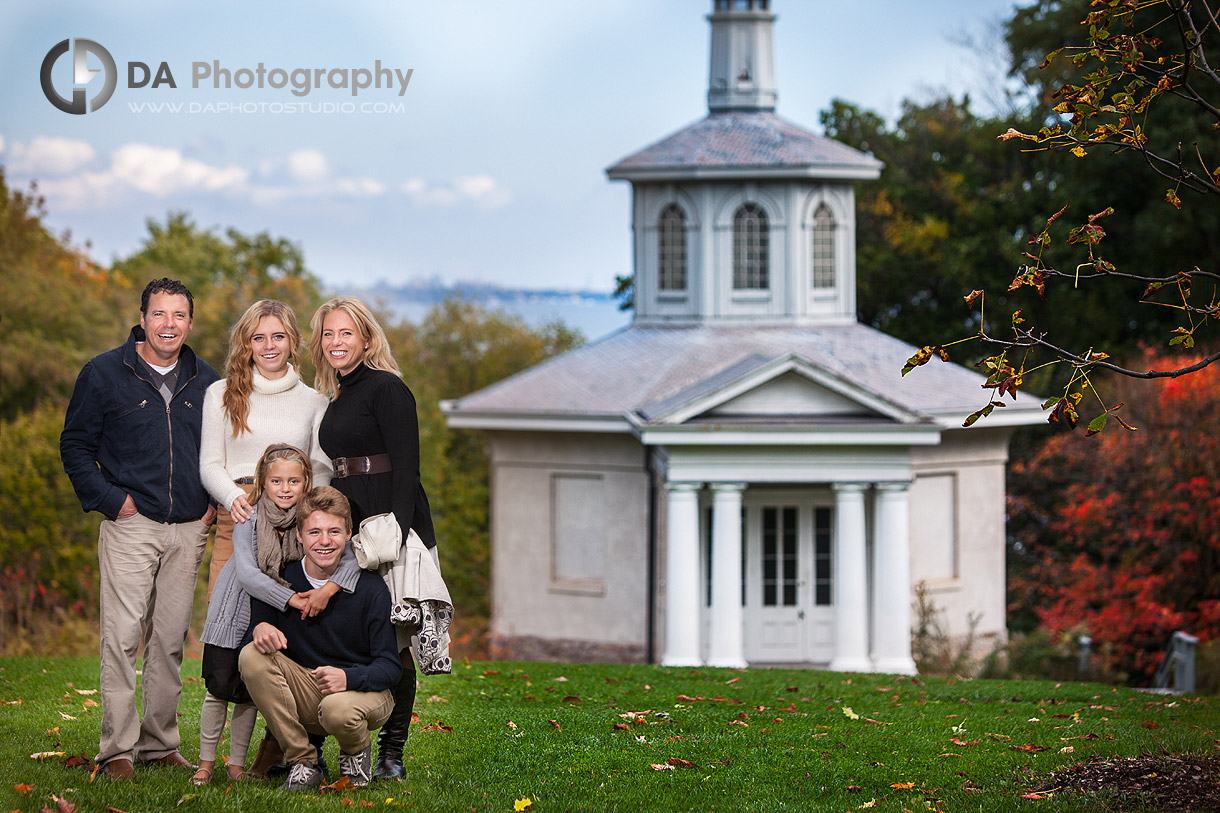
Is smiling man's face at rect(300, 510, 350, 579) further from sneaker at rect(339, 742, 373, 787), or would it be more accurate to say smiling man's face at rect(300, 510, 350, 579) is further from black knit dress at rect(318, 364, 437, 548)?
sneaker at rect(339, 742, 373, 787)

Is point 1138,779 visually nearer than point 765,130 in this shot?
Yes

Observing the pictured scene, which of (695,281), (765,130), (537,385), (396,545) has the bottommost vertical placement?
(396,545)

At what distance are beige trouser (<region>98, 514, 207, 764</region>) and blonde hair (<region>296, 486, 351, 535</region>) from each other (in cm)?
92

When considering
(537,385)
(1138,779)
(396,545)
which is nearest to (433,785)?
(396,545)

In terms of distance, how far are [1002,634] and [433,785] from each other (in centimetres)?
1567

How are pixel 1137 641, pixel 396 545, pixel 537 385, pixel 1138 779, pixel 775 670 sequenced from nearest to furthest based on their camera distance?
pixel 396 545, pixel 1138 779, pixel 775 670, pixel 537 385, pixel 1137 641

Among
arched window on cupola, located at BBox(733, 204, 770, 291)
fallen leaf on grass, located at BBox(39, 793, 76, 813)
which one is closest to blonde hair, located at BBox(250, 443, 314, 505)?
fallen leaf on grass, located at BBox(39, 793, 76, 813)

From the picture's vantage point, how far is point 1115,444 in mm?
23062

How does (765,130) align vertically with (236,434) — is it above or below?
above

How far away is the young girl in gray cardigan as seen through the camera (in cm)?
650

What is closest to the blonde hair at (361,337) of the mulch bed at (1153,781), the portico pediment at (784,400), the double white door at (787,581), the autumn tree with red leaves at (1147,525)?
the mulch bed at (1153,781)

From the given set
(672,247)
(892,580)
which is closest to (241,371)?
(892,580)

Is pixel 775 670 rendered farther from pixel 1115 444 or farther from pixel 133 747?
pixel 1115 444

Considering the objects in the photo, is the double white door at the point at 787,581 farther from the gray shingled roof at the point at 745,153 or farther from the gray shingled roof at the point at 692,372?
the gray shingled roof at the point at 745,153
